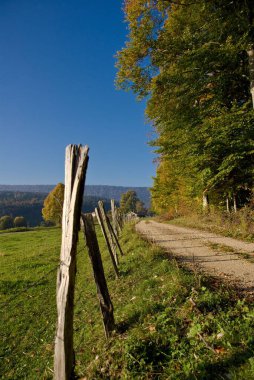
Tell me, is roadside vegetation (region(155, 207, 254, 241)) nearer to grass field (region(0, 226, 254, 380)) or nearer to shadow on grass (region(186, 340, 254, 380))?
grass field (region(0, 226, 254, 380))

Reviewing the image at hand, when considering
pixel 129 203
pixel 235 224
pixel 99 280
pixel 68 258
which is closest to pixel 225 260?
pixel 99 280

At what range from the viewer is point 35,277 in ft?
39.5

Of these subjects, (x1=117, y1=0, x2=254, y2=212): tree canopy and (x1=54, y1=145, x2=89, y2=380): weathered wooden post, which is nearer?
(x1=54, y1=145, x2=89, y2=380): weathered wooden post

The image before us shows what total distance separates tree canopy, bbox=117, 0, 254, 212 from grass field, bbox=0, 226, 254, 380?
699 cm

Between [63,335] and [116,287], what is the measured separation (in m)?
4.47

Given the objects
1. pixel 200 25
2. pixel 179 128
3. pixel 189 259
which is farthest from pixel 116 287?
pixel 200 25

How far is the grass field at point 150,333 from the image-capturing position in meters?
3.35

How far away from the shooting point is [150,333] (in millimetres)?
4113

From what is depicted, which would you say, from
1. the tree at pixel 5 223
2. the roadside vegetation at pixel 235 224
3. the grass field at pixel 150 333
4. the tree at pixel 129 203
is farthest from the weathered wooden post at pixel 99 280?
the tree at pixel 129 203

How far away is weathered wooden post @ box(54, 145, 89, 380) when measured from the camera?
11.1 ft

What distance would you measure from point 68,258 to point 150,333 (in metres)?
2.02

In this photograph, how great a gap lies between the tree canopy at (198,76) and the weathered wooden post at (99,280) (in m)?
8.25

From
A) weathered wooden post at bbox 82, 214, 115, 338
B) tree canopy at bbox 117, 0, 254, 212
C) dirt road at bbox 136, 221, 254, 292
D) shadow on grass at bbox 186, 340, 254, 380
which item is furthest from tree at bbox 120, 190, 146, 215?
shadow on grass at bbox 186, 340, 254, 380

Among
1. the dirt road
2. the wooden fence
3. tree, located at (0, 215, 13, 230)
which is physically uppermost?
the wooden fence
